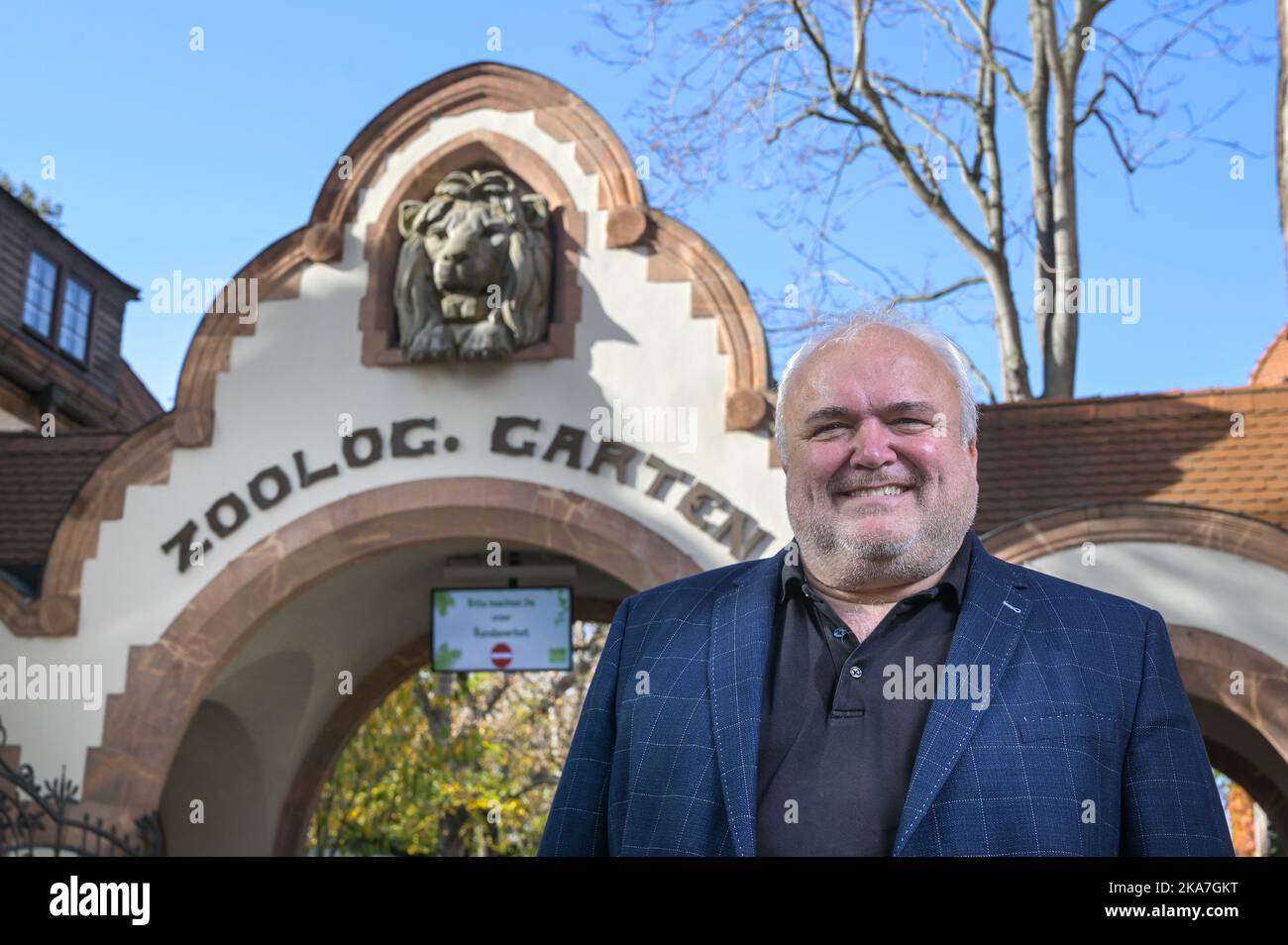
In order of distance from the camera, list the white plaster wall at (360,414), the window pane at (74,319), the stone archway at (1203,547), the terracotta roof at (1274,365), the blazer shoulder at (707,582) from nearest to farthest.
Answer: the blazer shoulder at (707,582) → the stone archway at (1203,547) → the white plaster wall at (360,414) → the terracotta roof at (1274,365) → the window pane at (74,319)

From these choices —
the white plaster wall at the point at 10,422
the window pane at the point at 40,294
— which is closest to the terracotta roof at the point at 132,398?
the window pane at the point at 40,294

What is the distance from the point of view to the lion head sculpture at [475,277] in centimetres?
1156

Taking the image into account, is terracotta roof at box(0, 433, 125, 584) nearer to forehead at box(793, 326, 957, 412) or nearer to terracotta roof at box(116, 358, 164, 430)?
terracotta roof at box(116, 358, 164, 430)

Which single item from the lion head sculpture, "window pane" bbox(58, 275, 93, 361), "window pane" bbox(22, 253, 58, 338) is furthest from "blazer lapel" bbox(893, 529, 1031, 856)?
"window pane" bbox(58, 275, 93, 361)

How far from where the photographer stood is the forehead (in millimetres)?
2475

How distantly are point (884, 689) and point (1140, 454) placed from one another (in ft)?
30.0

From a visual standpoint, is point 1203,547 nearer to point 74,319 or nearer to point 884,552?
point 884,552

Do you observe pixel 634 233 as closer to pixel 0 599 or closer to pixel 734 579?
pixel 0 599

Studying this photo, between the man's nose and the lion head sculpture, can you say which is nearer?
the man's nose

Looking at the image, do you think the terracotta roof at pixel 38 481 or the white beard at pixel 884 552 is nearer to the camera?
the white beard at pixel 884 552

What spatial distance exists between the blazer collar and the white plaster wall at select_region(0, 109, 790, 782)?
8.53 metres

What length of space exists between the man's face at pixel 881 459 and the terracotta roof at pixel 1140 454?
8.48 meters

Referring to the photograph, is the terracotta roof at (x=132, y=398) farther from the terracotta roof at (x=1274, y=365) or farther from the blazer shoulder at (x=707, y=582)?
the blazer shoulder at (x=707, y=582)

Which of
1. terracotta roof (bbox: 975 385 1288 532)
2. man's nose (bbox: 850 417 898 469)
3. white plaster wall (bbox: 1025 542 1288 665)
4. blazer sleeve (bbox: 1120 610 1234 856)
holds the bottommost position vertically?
blazer sleeve (bbox: 1120 610 1234 856)
